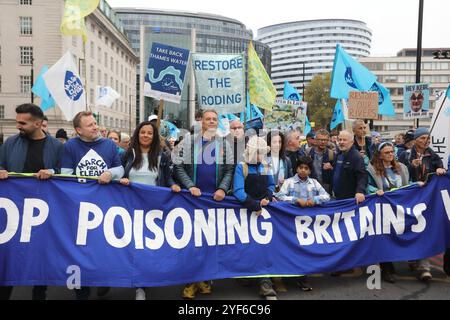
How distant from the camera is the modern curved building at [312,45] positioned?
145500 millimetres

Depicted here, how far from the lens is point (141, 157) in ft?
13.9

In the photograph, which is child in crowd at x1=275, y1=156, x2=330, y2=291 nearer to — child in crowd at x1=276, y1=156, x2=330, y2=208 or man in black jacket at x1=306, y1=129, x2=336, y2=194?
child in crowd at x1=276, y1=156, x2=330, y2=208

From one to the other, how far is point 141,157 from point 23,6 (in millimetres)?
47498

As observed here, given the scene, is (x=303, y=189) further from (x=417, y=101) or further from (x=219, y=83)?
(x=417, y=101)

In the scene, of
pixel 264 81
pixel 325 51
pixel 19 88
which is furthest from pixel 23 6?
pixel 325 51

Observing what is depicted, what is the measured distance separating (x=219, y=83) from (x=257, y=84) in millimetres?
1597

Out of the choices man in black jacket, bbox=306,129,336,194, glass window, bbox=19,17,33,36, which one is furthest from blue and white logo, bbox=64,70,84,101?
glass window, bbox=19,17,33,36

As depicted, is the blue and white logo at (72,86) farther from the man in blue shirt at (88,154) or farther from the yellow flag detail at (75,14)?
the man in blue shirt at (88,154)

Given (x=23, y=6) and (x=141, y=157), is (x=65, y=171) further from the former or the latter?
(x=23, y=6)

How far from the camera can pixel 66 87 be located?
793cm

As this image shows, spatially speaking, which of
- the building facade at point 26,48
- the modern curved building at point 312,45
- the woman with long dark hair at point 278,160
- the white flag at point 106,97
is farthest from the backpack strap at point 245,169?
the modern curved building at point 312,45

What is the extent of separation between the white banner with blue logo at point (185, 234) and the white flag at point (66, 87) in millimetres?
4274

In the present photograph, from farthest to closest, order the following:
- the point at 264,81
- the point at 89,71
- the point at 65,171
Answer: the point at 89,71 < the point at 264,81 < the point at 65,171

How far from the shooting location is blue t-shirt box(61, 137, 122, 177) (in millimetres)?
4102
